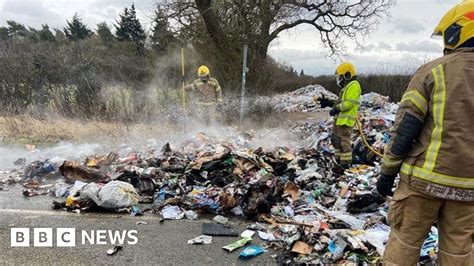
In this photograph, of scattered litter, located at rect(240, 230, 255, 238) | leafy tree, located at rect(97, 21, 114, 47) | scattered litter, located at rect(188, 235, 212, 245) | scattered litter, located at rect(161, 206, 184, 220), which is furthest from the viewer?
leafy tree, located at rect(97, 21, 114, 47)

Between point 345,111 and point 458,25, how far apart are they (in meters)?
3.92

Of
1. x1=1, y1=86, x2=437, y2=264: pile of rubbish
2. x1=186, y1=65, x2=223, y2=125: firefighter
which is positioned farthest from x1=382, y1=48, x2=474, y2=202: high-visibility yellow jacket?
x1=186, y1=65, x2=223, y2=125: firefighter

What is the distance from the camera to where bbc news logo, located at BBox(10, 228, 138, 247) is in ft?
12.0

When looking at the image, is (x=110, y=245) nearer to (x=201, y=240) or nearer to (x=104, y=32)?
(x=201, y=240)

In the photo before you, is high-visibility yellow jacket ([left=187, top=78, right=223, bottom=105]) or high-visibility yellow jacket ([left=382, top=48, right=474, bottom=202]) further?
high-visibility yellow jacket ([left=187, top=78, right=223, bottom=105])

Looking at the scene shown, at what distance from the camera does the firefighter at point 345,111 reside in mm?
5879

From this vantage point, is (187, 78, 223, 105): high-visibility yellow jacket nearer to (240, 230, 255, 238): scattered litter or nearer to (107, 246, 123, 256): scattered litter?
(240, 230, 255, 238): scattered litter

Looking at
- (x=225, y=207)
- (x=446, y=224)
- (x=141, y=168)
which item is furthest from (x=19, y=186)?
(x=446, y=224)

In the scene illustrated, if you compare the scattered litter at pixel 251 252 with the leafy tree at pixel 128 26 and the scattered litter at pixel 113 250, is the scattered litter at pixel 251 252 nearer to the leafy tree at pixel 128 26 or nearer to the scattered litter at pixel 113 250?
the scattered litter at pixel 113 250

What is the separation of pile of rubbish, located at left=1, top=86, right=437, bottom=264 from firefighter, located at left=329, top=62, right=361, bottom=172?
25 cm

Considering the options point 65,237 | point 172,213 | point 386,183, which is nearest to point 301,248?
point 386,183

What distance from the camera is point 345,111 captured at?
604cm

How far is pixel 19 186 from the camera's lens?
18.3 feet

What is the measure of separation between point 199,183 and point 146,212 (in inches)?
41.3
